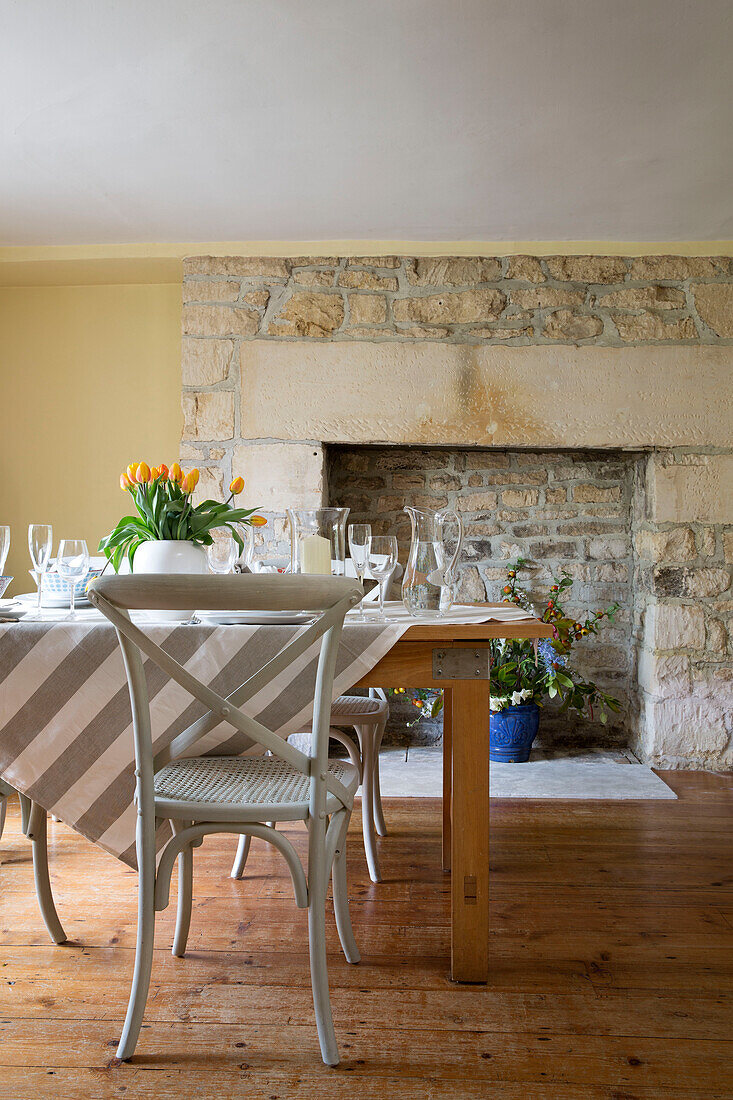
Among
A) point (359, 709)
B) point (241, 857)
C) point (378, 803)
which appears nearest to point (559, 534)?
point (378, 803)

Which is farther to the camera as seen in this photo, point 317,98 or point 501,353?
A: point 501,353

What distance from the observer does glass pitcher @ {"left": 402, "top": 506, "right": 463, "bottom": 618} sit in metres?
1.96

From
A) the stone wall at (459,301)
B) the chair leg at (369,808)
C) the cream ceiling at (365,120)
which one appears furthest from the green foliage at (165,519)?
the stone wall at (459,301)

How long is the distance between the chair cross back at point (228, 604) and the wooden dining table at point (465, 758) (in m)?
0.31

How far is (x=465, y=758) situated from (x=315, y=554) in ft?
2.05

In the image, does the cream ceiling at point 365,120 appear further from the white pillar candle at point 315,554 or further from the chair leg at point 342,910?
the chair leg at point 342,910

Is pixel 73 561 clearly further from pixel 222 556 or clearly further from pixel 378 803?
pixel 378 803

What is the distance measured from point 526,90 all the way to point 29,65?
1.47 metres

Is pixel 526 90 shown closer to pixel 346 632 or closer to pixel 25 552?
pixel 346 632

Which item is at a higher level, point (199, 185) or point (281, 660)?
point (199, 185)

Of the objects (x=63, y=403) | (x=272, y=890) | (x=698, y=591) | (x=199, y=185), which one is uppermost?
(x=199, y=185)

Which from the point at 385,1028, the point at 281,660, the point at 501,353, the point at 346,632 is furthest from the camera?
the point at 501,353

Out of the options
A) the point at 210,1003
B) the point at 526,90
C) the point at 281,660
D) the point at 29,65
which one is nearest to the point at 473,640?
the point at 281,660

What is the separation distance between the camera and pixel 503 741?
3.78m
